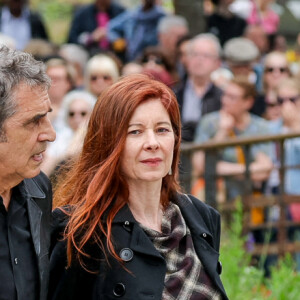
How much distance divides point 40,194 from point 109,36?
8.87 meters

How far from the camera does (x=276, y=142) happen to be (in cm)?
979

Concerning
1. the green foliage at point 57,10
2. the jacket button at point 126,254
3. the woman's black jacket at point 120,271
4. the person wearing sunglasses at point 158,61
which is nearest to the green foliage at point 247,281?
the woman's black jacket at point 120,271

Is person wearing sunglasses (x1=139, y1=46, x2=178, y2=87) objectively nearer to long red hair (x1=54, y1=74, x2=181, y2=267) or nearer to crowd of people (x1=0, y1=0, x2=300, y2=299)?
crowd of people (x1=0, y1=0, x2=300, y2=299)

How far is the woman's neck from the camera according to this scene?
4734 mm

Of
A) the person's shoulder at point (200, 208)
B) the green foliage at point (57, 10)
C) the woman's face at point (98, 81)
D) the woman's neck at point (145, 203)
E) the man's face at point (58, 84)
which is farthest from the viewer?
the green foliage at point (57, 10)

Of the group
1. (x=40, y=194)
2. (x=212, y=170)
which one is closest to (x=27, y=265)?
(x=40, y=194)

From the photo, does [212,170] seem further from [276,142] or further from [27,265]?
[27,265]

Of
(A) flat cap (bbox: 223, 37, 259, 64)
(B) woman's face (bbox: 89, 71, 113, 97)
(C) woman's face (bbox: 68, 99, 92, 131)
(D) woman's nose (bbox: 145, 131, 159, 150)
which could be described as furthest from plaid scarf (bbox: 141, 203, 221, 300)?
(A) flat cap (bbox: 223, 37, 259, 64)

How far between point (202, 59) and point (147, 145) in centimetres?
677

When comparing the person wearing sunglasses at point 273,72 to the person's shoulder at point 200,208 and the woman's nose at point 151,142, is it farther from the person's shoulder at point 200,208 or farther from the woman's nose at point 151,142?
the woman's nose at point 151,142

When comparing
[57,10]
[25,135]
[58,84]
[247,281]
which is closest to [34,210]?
[25,135]

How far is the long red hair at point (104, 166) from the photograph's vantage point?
179 inches

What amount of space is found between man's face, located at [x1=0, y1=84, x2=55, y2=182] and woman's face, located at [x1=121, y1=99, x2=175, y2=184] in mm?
492

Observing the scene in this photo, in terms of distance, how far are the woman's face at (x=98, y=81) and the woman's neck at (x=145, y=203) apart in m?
5.78
